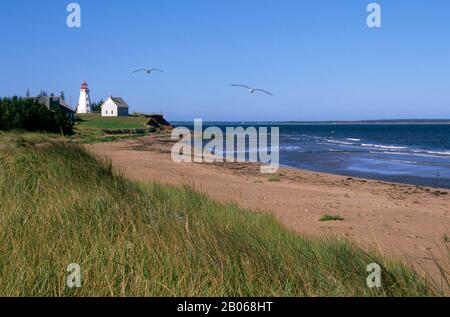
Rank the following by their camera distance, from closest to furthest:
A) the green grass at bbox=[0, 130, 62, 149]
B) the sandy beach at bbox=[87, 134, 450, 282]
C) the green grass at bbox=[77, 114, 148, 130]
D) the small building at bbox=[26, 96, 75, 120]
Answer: the sandy beach at bbox=[87, 134, 450, 282] → the green grass at bbox=[0, 130, 62, 149] → the green grass at bbox=[77, 114, 148, 130] → the small building at bbox=[26, 96, 75, 120]

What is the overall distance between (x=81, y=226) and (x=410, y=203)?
12.9m

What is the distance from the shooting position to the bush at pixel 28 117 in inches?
1622

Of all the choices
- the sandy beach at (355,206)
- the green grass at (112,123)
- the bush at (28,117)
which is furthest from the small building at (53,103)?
the sandy beach at (355,206)

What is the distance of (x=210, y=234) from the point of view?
4973mm

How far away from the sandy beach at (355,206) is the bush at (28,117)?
75.2 ft

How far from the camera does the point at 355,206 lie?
1464 cm

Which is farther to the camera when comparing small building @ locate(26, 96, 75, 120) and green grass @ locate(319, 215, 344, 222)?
small building @ locate(26, 96, 75, 120)

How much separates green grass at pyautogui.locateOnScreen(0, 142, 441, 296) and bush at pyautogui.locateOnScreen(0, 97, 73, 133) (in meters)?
36.0

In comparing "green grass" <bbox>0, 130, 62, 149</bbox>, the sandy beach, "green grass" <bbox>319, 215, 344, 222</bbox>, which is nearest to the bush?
the sandy beach

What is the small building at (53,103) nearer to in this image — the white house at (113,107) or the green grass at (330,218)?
the white house at (113,107)

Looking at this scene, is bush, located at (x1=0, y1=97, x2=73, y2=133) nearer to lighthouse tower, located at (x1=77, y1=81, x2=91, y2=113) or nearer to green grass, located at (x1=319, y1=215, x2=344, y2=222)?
green grass, located at (x1=319, y1=215, x2=344, y2=222)

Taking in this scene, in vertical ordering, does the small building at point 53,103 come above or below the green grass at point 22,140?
above

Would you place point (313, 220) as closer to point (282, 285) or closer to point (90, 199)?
point (90, 199)

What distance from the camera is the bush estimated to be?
4119cm
